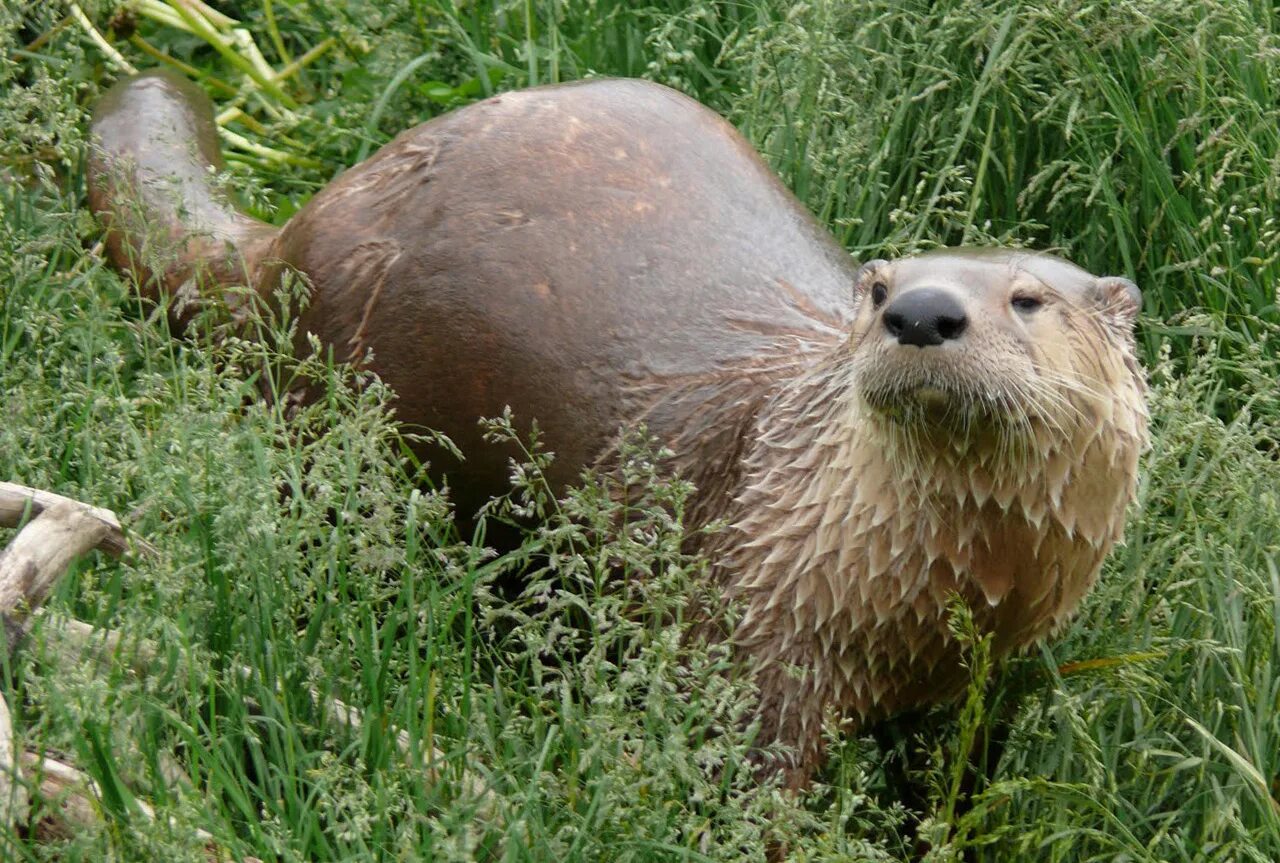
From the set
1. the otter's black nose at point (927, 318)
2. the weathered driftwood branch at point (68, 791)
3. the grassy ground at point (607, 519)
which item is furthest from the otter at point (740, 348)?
the weathered driftwood branch at point (68, 791)

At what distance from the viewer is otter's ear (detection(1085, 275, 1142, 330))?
2.62 meters

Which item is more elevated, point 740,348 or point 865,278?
point 865,278

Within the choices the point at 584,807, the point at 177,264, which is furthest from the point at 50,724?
the point at 177,264

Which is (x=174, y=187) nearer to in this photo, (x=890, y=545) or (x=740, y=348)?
(x=740, y=348)

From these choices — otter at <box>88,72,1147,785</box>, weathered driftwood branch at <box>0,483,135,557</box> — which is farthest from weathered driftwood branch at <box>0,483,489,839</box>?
otter at <box>88,72,1147,785</box>

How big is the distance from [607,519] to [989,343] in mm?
514

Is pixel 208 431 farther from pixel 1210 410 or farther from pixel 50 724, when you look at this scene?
pixel 1210 410

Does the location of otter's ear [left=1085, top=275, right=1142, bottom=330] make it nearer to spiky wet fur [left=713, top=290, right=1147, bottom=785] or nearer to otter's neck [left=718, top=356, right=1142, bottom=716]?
spiky wet fur [left=713, top=290, right=1147, bottom=785]

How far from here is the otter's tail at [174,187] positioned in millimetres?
3314

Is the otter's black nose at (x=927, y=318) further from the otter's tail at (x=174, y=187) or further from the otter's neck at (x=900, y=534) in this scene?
the otter's tail at (x=174, y=187)

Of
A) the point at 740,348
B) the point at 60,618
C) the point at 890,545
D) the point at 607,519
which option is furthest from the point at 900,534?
the point at 60,618

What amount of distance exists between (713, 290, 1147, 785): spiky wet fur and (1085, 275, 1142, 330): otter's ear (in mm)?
11

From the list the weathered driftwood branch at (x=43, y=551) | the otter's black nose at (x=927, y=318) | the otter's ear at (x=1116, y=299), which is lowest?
the weathered driftwood branch at (x=43, y=551)

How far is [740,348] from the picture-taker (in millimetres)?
3002
